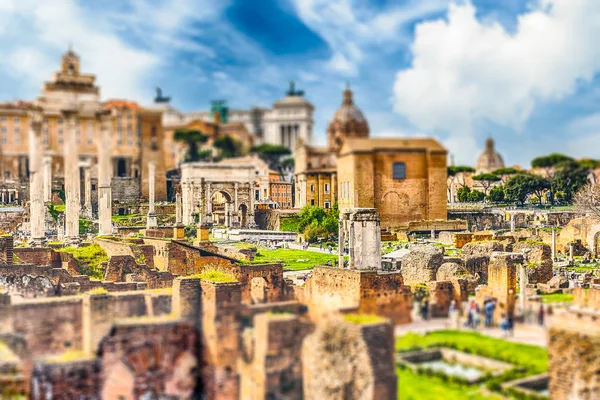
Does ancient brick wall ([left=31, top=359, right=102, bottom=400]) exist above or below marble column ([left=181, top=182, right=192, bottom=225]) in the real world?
below

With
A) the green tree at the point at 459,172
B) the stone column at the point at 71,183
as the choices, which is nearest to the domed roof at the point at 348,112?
the green tree at the point at 459,172

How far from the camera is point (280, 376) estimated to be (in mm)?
8906

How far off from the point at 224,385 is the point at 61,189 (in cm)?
2550

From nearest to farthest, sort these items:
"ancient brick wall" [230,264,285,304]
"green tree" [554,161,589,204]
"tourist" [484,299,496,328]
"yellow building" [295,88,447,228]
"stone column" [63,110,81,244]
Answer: "tourist" [484,299,496,328]
"ancient brick wall" [230,264,285,304]
"stone column" [63,110,81,244]
"green tree" [554,161,589,204]
"yellow building" [295,88,447,228]

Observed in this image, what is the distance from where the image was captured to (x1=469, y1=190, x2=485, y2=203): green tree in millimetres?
33537

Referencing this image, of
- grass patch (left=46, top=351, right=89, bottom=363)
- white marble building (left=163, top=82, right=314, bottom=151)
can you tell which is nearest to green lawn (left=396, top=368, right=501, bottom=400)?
grass patch (left=46, top=351, right=89, bottom=363)

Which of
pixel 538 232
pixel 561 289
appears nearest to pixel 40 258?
pixel 561 289

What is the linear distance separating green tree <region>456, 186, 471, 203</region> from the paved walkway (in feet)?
82.2

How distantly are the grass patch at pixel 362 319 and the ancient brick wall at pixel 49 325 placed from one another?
10.8ft

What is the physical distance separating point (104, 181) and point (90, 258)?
6323 millimetres

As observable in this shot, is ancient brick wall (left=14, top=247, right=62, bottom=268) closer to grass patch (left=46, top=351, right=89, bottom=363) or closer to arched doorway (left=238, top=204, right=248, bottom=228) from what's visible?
arched doorway (left=238, top=204, right=248, bottom=228)

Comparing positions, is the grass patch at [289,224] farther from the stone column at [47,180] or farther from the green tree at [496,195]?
the stone column at [47,180]

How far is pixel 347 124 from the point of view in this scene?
59.5 metres

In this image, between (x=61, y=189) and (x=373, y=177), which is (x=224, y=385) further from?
(x=373, y=177)
